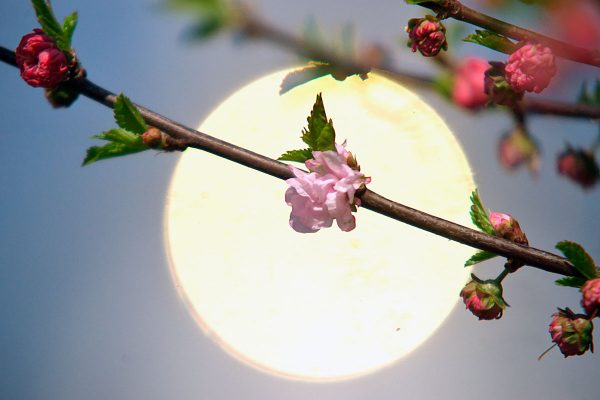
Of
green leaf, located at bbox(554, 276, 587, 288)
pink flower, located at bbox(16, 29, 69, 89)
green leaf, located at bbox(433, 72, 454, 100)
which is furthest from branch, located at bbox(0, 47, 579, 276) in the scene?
green leaf, located at bbox(433, 72, 454, 100)

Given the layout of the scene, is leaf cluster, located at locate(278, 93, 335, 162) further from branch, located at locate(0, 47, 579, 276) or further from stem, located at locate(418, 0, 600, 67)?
stem, located at locate(418, 0, 600, 67)

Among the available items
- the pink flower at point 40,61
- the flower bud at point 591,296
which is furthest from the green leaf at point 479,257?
the pink flower at point 40,61

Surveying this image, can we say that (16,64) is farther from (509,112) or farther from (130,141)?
(509,112)

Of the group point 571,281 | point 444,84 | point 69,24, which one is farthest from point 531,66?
point 69,24

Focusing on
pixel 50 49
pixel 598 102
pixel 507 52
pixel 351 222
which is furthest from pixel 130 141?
pixel 598 102

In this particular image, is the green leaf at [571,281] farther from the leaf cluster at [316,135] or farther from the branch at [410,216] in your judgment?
the leaf cluster at [316,135]
